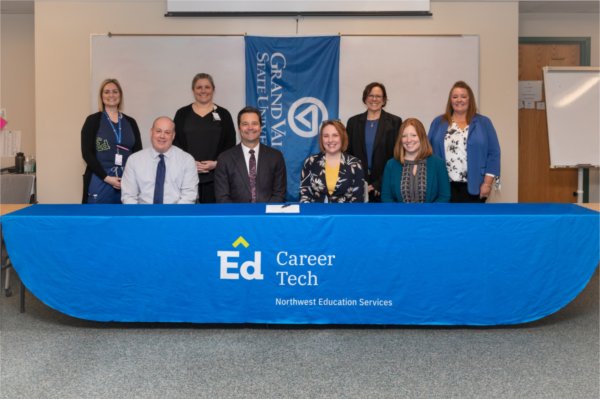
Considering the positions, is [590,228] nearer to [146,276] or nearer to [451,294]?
[451,294]

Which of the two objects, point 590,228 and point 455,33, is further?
point 455,33

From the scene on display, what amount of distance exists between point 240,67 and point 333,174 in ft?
7.04

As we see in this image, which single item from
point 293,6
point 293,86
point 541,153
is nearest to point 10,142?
point 293,86

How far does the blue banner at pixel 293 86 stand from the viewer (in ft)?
18.4

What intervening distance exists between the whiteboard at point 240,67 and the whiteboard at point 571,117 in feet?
3.06

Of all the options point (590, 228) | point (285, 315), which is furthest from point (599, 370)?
point (285, 315)

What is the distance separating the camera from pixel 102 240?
3.21 metres

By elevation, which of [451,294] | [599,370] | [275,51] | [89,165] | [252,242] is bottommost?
[599,370]

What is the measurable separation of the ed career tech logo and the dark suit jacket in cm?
80

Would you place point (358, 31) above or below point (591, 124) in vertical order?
above

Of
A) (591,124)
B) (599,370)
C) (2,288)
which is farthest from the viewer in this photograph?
(591,124)

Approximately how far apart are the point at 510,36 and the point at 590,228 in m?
2.98

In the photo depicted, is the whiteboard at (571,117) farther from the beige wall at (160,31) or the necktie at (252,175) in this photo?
the necktie at (252,175)

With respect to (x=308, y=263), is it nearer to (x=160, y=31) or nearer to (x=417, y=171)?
(x=417, y=171)
